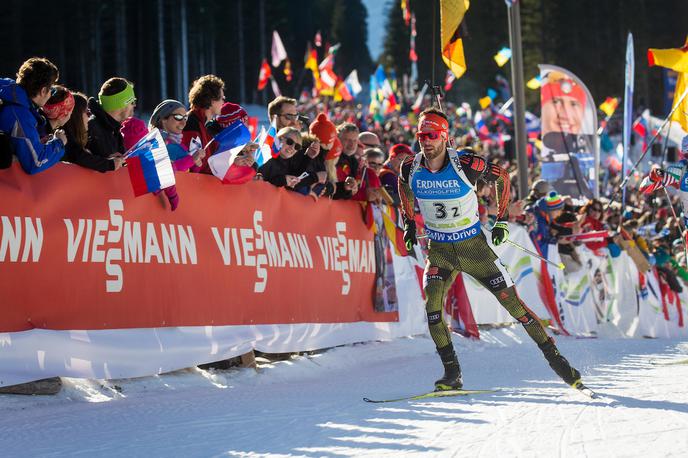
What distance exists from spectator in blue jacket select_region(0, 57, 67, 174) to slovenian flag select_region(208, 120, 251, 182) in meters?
1.83

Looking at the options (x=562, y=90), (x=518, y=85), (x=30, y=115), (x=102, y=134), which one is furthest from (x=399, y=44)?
(x=30, y=115)

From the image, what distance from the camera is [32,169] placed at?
21.2ft

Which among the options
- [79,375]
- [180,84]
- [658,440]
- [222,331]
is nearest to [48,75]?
[79,375]

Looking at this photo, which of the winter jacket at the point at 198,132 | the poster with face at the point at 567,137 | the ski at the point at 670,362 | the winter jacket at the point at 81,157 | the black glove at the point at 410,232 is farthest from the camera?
the poster with face at the point at 567,137

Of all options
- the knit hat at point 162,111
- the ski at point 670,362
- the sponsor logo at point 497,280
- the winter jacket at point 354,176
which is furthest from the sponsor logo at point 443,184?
the ski at point 670,362

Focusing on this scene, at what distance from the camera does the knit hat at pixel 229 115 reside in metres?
8.47

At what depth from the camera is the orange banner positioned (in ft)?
21.3

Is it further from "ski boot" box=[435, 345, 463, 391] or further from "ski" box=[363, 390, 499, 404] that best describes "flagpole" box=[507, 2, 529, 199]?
"ski" box=[363, 390, 499, 404]

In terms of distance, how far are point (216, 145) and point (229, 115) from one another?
0.29 meters

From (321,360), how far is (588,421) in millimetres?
3853

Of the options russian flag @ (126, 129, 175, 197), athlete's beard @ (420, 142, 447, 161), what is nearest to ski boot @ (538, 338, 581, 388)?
athlete's beard @ (420, 142, 447, 161)

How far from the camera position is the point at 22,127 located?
6375 mm

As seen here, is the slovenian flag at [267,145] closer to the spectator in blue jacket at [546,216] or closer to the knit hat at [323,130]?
the knit hat at [323,130]

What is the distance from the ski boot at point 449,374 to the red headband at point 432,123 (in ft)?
5.17
